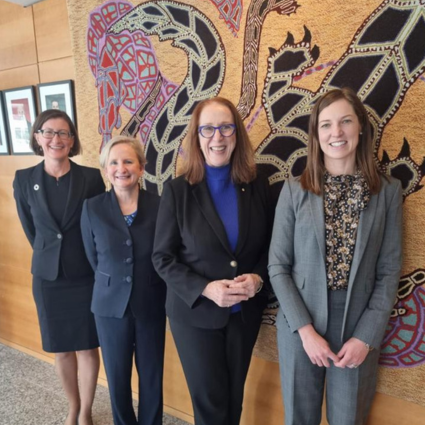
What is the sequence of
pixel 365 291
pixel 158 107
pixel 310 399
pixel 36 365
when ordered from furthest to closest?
pixel 36 365 < pixel 158 107 < pixel 310 399 < pixel 365 291

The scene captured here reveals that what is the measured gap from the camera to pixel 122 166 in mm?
1957

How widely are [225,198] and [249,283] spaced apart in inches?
16.2

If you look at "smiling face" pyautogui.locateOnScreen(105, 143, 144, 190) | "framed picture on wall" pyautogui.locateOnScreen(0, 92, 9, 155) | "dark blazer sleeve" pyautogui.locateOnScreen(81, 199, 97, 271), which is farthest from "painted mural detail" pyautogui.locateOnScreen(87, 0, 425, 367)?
"framed picture on wall" pyautogui.locateOnScreen(0, 92, 9, 155)

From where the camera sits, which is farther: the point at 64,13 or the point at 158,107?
the point at 64,13

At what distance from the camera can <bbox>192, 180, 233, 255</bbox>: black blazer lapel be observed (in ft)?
5.60

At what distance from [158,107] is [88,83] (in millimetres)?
658

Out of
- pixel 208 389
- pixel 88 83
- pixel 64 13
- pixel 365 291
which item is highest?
pixel 64 13

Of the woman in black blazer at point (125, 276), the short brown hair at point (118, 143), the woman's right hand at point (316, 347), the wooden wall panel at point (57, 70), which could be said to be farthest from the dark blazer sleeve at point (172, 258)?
the wooden wall panel at point (57, 70)

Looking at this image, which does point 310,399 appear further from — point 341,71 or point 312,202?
point 341,71

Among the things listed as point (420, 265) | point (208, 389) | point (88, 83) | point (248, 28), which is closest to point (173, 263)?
point (208, 389)

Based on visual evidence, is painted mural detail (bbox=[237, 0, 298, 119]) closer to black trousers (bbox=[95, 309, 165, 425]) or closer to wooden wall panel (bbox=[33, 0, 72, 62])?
black trousers (bbox=[95, 309, 165, 425])

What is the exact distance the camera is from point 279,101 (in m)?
1.96

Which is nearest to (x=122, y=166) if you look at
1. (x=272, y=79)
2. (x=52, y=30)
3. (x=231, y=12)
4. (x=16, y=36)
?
(x=272, y=79)

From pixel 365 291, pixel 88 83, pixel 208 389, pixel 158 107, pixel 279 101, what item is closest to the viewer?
pixel 365 291
